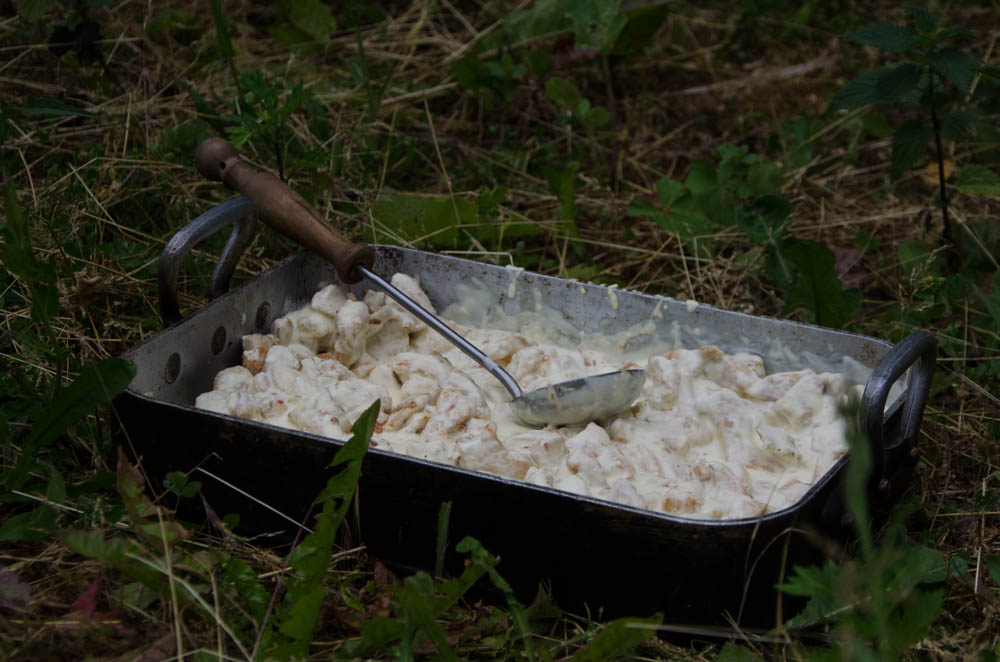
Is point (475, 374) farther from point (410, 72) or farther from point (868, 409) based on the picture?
point (410, 72)

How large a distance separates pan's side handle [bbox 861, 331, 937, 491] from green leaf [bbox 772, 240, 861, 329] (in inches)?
20.7

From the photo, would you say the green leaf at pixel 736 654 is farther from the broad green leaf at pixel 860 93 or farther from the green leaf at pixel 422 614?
the broad green leaf at pixel 860 93

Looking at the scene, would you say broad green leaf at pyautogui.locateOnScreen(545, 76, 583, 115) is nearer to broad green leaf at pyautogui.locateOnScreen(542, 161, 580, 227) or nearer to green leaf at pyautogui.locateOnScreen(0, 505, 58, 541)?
broad green leaf at pyautogui.locateOnScreen(542, 161, 580, 227)

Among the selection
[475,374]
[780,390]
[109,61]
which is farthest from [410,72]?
[780,390]

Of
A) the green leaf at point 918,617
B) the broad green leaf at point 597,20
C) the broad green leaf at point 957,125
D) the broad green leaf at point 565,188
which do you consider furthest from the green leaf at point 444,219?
the green leaf at point 918,617

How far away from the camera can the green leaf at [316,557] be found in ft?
4.25

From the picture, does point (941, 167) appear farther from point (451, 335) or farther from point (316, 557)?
point (316, 557)

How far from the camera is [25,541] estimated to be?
1.58 m

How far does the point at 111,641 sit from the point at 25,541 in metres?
0.34

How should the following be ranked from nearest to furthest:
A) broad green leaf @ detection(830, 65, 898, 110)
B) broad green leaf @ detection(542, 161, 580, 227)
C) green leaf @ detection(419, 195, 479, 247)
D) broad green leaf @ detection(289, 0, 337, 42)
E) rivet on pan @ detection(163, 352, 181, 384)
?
rivet on pan @ detection(163, 352, 181, 384), broad green leaf @ detection(830, 65, 898, 110), green leaf @ detection(419, 195, 479, 247), broad green leaf @ detection(542, 161, 580, 227), broad green leaf @ detection(289, 0, 337, 42)

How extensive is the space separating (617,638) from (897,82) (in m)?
1.45

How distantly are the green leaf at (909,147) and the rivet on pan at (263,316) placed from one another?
1343mm

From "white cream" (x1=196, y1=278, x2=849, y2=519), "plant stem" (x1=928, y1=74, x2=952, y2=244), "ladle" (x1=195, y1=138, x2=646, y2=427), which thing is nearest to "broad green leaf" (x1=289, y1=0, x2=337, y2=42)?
"ladle" (x1=195, y1=138, x2=646, y2=427)

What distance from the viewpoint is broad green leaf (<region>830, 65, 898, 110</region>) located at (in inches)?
86.4
